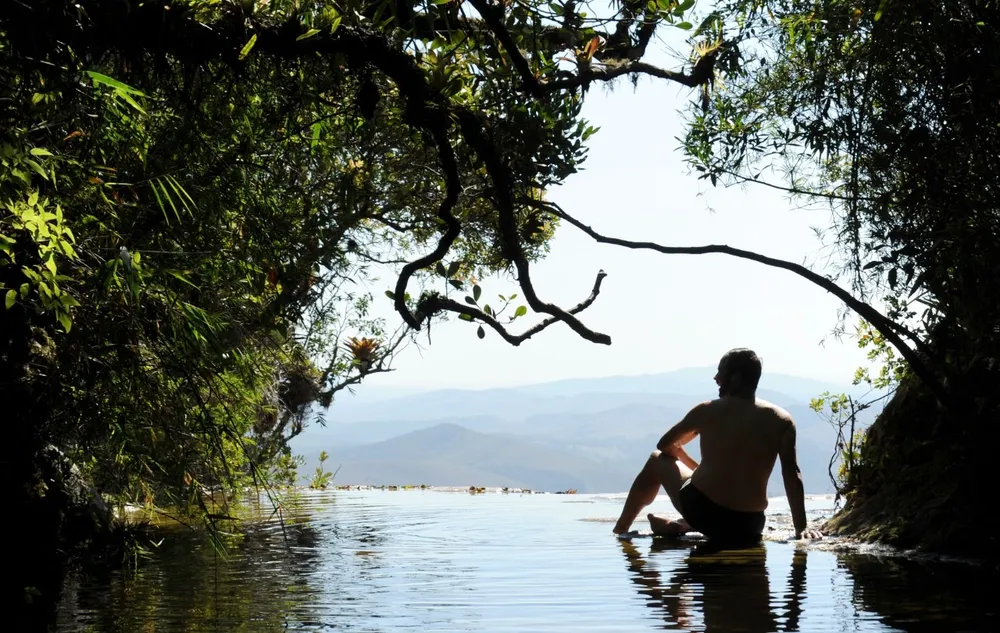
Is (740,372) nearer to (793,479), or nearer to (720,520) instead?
(793,479)

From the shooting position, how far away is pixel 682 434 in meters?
9.05

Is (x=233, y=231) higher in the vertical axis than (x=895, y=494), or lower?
higher

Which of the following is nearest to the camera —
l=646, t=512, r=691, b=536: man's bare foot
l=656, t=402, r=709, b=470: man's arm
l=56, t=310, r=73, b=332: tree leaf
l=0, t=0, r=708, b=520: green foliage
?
l=56, t=310, r=73, b=332: tree leaf

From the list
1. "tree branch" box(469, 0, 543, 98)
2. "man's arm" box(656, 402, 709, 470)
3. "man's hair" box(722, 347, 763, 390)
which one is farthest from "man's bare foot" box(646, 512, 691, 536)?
"tree branch" box(469, 0, 543, 98)

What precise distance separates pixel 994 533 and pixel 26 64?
21.9ft

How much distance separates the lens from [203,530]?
391 inches

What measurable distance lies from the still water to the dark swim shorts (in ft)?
0.77

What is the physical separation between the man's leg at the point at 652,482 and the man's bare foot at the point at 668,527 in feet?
0.10

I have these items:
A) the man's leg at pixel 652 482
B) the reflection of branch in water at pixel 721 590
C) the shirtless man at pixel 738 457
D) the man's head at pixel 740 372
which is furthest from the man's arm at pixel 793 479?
the man's leg at pixel 652 482

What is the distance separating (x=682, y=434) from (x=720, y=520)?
803mm

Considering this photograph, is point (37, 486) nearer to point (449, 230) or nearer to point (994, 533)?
point (449, 230)

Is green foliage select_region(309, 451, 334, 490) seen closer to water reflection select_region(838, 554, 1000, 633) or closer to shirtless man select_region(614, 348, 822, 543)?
shirtless man select_region(614, 348, 822, 543)

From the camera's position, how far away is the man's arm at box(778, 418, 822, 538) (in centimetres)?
841

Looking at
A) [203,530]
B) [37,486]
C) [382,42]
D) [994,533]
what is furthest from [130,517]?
[994,533]
